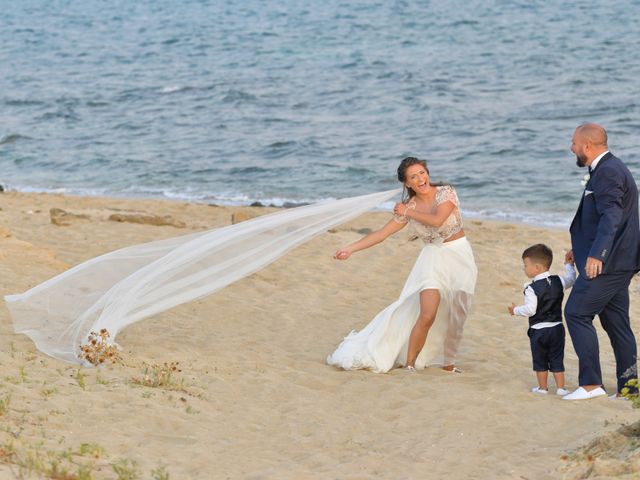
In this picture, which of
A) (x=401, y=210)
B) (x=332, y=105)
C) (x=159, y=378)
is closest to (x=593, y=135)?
(x=401, y=210)

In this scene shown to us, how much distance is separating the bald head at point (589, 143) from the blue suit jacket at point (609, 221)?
0.22 feet

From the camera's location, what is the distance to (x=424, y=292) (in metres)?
7.97

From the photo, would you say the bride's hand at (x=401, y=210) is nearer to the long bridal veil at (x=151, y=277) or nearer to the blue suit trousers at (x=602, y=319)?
the long bridal veil at (x=151, y=277)

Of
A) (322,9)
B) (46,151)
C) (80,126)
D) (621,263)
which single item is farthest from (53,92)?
(621,263)

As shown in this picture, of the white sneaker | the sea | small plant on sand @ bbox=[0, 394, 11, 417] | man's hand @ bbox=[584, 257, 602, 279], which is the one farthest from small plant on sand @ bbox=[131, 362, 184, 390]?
the sea

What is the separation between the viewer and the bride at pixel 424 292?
7.85 metres

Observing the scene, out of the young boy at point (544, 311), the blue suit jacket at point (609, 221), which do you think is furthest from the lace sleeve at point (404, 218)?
the blue suit jacket at point (609, 221)

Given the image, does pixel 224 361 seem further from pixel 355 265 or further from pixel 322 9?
pixel 322 9

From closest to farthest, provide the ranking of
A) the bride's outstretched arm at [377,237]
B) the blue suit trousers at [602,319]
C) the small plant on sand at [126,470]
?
the small plant on sand at [126,470], the blue suit trousers at [602,319], the bride's outstretched arm at [377,237]

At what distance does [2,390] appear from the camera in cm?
638

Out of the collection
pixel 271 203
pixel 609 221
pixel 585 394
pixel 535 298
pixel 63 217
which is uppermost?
pixel 609 221

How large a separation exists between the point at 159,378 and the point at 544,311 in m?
2.84

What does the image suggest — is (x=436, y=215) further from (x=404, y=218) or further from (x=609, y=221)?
(x=609, y=221)

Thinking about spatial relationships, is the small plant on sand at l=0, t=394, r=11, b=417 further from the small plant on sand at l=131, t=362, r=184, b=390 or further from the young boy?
the young boy
